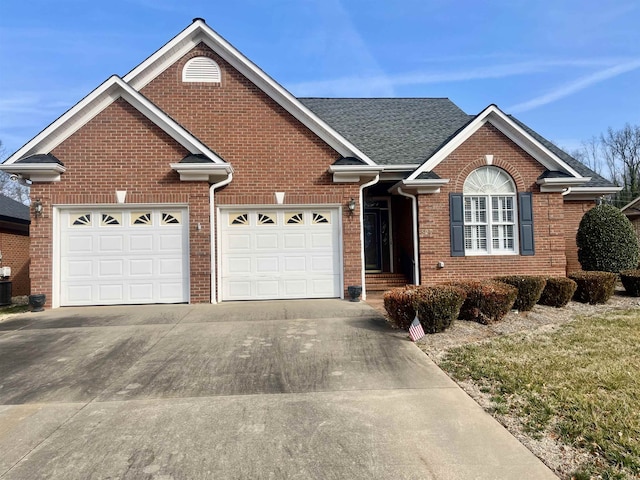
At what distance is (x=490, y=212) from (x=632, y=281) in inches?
157

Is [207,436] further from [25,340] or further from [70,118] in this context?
[70,118]

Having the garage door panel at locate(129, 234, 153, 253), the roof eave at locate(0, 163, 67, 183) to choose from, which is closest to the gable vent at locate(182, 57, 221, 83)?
the roof eave at locate(0, 163, 67, 183)

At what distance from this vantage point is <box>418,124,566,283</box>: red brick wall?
11.5 meters

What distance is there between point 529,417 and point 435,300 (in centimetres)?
293

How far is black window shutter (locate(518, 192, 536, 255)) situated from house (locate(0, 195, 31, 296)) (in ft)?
54.9

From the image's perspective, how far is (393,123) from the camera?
49.3 ft

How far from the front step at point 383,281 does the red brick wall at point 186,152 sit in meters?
2.03

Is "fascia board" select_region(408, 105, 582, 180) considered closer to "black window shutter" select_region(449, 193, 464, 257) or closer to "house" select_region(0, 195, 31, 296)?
"black window shutter" select_region(449, 193, 464, 257)

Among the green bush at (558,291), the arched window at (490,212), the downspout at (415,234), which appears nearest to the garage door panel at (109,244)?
the downspout at (415,234)

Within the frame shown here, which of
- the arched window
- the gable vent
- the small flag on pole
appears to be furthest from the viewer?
the arched window

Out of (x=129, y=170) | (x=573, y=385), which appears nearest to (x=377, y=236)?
(x=129, y=170)

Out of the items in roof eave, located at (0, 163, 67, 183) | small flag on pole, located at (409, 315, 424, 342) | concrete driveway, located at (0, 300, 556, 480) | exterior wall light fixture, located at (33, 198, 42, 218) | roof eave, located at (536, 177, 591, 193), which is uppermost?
roof eave, located at (0, 163, 67, 183)

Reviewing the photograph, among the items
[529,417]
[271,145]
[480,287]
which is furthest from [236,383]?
[271,145]

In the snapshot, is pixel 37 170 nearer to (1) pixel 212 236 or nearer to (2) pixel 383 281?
(1) pixel 212 236
